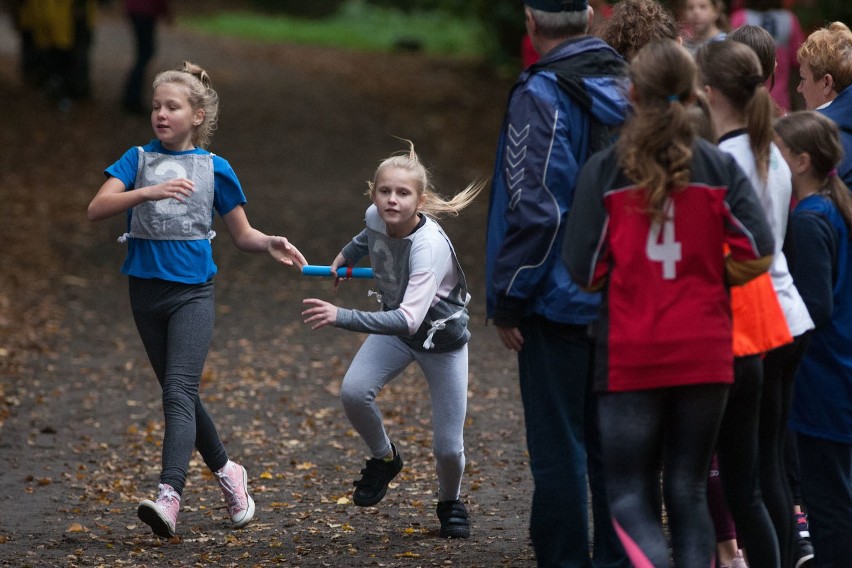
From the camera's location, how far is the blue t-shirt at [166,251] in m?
5.51

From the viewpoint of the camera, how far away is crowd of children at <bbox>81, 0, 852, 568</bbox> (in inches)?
152

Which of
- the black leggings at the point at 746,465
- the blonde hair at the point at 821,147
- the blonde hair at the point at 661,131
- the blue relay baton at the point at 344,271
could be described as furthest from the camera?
the blue relay baton at the point at 344,271

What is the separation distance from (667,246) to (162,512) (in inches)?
104

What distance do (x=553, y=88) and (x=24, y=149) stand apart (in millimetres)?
14935

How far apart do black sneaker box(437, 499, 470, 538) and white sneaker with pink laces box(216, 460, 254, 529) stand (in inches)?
34.7

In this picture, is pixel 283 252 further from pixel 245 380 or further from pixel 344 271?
pixel 245 380

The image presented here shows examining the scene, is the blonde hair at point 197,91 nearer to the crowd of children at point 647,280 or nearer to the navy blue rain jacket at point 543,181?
the crowd of children at point 647,280

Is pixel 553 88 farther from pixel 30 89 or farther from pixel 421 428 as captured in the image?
pixel 30 89

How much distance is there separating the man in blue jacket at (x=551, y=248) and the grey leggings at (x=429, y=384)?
36.6 inches

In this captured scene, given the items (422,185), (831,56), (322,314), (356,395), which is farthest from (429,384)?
(831,56)

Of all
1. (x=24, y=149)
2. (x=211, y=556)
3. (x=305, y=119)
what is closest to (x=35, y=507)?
(x=211, y=556)

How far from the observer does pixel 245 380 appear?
30.3 feet

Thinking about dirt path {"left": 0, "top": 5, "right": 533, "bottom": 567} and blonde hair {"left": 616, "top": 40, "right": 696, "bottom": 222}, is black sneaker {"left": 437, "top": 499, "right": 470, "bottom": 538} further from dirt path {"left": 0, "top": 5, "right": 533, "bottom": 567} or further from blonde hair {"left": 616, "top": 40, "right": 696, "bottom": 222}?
blonde hair {"left": 616, "top": 40, "right": 696, "bottom": 222}

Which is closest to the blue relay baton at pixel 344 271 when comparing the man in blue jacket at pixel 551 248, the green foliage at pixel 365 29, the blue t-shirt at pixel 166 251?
the blue t-shirt at pixel 166 251
